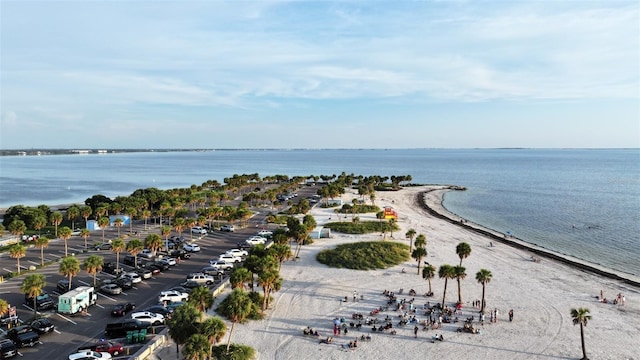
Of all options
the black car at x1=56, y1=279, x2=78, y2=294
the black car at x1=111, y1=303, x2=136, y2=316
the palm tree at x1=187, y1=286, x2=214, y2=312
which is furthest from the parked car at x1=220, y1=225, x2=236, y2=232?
the palm tree at x1=187, y1=286, x2=214, y2=312

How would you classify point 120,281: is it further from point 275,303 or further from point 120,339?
point 275,303

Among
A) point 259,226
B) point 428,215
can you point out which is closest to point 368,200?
point 428,215

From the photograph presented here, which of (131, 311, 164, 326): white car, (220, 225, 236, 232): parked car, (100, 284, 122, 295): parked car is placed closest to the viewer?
(131, 311, 164, 326): white car

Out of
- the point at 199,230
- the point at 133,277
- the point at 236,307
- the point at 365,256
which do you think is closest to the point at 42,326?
the point at 133,277

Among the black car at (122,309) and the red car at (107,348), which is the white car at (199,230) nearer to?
the black car at (122,309)

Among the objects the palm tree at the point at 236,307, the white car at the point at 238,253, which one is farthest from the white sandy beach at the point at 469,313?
the white car at the point at 238,253

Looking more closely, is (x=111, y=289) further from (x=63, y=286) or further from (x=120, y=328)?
(x=120, y=328)

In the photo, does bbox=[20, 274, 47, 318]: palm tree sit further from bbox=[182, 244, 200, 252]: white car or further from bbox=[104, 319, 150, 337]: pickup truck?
bbox=[182, 244, 200, 252]: white car

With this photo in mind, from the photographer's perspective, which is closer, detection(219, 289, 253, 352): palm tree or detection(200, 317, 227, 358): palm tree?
detection(200, 317, 227, 358): palm tree
